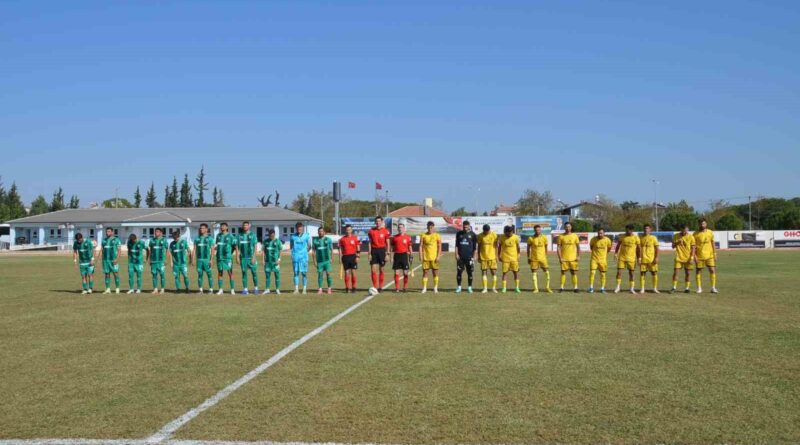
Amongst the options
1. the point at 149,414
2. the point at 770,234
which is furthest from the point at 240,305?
the point at 770,234

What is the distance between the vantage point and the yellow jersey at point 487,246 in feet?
56.4

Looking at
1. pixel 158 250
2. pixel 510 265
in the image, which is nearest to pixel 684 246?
pixel 510 265

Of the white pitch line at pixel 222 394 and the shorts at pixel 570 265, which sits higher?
the shorts at pixel 570 265

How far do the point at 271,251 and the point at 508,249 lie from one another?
620cm

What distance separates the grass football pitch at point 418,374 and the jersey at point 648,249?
147 inches

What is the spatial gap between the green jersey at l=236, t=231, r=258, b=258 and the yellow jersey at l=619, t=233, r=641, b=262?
959 centimetres

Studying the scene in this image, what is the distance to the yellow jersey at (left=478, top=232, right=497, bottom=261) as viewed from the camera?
17.2m

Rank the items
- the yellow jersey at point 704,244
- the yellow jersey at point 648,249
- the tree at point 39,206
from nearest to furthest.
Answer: the yellow jersey at point 648,249, the yellow jersey at point 704,244, the tree at point 39,206

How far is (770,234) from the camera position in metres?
60.4

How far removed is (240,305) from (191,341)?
4788 mm

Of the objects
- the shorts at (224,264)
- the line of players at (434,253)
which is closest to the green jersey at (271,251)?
the line of players at (434,253)

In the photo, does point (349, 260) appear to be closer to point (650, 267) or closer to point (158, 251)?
point (158, 251)

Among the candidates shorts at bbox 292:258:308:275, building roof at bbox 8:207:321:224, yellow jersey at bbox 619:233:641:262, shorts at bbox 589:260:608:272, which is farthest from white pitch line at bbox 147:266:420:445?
building roof at bbox 8:207:321:224

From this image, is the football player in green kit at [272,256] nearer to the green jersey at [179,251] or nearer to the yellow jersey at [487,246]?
the green jersey at [179,251]
